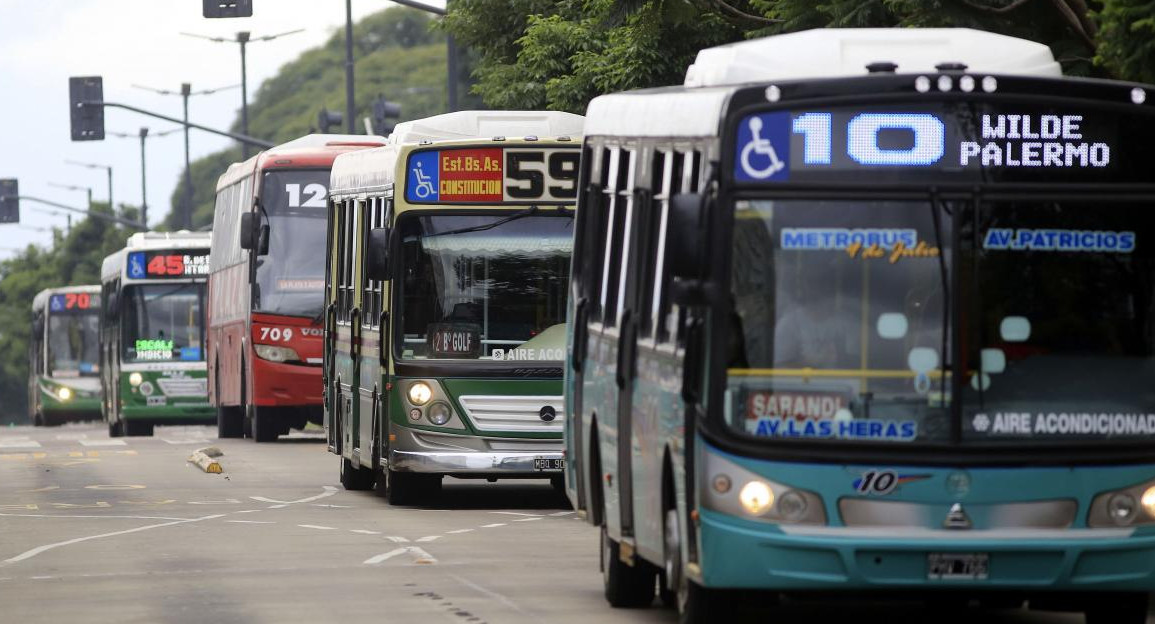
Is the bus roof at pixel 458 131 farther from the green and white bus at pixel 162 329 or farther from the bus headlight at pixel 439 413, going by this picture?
the green and white bus at pixel 162 329

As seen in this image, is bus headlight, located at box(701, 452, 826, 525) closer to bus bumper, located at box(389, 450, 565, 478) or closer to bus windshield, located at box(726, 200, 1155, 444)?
bus windshield, located at box(726, 200, 1155, 444)

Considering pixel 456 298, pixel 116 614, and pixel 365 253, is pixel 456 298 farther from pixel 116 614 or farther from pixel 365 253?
pixel 116 614

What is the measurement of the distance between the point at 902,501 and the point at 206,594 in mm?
5118

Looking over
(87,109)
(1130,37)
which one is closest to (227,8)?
(87,109)

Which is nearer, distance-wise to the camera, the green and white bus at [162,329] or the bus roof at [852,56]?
the bus roof at [852,56]

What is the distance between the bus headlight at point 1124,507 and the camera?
433 inches

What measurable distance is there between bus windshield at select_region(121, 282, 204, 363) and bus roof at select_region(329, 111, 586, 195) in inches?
882

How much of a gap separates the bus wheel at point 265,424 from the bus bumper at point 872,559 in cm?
2683

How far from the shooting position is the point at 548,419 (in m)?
21.0

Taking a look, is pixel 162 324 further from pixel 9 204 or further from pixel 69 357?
pixel 9 204

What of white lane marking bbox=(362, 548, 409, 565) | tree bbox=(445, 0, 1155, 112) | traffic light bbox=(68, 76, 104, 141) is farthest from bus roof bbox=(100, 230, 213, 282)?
white lane marking bbox=(362, 548, 409, 565)

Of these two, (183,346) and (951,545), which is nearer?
(951,545)

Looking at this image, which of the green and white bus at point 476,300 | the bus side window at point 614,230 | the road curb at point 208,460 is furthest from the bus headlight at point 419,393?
the road curb at point 208,460

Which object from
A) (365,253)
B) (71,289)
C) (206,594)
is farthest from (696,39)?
(71,289)
